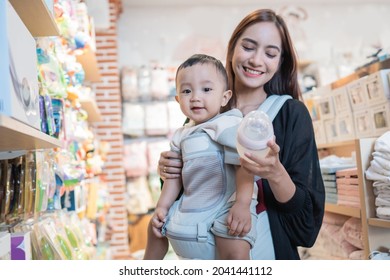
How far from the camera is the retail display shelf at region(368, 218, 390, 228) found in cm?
185

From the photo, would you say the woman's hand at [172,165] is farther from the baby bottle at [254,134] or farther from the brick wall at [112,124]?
the brick wall at [112,124]

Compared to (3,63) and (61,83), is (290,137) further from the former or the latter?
(61,83)

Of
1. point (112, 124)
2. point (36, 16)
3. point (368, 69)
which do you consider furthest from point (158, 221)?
point (112, 124)

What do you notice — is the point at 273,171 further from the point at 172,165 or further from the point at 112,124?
the point at 112,124

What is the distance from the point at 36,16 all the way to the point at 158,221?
666 millimetres

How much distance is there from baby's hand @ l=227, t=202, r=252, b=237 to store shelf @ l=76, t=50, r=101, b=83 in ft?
5.41

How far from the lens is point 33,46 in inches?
50.3

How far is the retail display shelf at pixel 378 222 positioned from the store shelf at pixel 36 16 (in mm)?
1295

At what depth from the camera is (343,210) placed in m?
2.27

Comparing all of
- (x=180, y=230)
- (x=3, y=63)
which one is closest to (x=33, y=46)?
(x=3, y=63)

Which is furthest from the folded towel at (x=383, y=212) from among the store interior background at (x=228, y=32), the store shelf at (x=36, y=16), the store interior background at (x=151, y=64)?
the store interior background at (x=228, y=32)

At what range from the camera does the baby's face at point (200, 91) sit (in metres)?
1.31

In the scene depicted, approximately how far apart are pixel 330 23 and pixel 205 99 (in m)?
3.87

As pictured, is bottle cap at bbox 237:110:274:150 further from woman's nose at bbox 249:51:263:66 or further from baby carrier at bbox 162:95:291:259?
woman's nose at bbox 249:51:263:66
